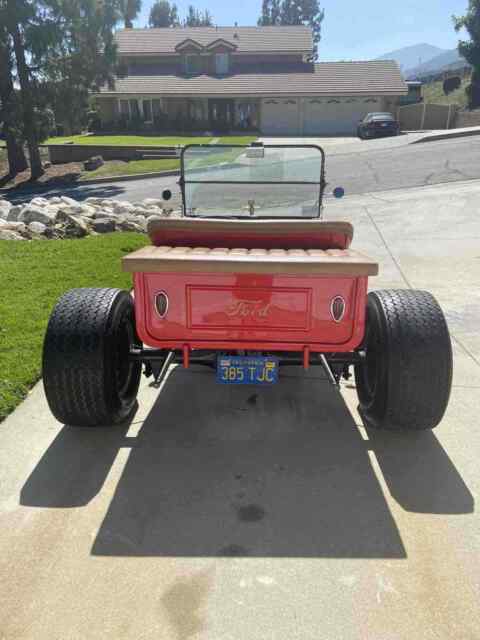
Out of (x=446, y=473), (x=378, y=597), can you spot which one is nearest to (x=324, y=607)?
(x=378, y=597)

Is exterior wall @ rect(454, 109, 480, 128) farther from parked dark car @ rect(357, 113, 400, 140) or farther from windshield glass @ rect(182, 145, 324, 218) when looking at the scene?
windshield glass @ rect(182, 145, 324, 218)

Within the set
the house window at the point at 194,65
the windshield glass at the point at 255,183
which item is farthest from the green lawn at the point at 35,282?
the house window at the point at 194,65

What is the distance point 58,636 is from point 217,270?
1.93m

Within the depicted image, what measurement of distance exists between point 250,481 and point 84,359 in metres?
1.31

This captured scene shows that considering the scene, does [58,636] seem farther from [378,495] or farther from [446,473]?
[446,473]

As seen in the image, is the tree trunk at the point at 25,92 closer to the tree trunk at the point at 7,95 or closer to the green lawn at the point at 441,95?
the tree trunk at the point at 7,95

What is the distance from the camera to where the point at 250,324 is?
319 centimetres

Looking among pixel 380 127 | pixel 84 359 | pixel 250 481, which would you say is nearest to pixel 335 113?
pixel 380 127

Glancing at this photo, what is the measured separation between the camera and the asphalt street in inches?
632

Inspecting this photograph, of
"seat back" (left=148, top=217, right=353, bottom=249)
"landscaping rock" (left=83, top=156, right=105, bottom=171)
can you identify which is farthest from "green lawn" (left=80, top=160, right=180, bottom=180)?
"seat back" (left=148, top=217, right=353, bottom=249)

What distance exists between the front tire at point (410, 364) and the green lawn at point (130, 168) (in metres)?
18.1

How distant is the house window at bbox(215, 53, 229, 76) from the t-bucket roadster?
37535mm

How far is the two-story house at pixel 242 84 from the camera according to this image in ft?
110

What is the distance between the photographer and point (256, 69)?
37.0 m
